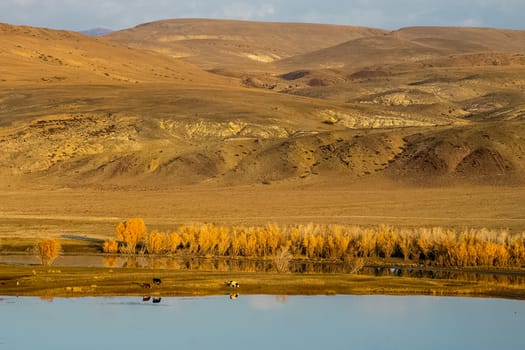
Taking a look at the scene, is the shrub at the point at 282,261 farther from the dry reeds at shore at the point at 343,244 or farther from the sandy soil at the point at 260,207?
the sandy soil at the point at 260,207

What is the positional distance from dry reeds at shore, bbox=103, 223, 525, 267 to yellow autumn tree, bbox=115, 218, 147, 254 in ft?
0.17

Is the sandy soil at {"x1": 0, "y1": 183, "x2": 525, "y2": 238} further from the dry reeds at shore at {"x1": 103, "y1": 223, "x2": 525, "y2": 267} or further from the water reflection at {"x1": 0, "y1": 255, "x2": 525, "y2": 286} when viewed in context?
the water reflection at {"x1": 0, "y1": 255, "x2": 525, "y2": 286}

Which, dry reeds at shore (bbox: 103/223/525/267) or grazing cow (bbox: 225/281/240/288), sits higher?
dry reeds at shore (bbox: 103/223/525/267)

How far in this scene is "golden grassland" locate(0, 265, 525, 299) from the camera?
111 feet

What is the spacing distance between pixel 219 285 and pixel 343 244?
10.5 m

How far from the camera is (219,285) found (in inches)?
1367

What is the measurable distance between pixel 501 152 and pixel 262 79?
107863 mm

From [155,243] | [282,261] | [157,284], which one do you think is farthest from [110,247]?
[157,284]

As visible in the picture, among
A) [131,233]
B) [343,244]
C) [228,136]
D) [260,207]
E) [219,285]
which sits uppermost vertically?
[228,136]

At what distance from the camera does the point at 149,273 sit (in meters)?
37.4

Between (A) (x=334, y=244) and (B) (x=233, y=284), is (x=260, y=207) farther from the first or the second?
(B) (x=233, y=284)

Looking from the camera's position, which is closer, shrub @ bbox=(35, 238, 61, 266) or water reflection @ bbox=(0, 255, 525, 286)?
water reflection @ bbox=(0, 255, 525, 286)

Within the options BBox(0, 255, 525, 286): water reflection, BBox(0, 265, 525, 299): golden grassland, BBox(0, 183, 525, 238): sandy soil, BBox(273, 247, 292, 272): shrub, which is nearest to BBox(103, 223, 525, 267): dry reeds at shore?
BBox(273, 247, 292, 272): shrub

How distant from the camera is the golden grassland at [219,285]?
33.9 metres
